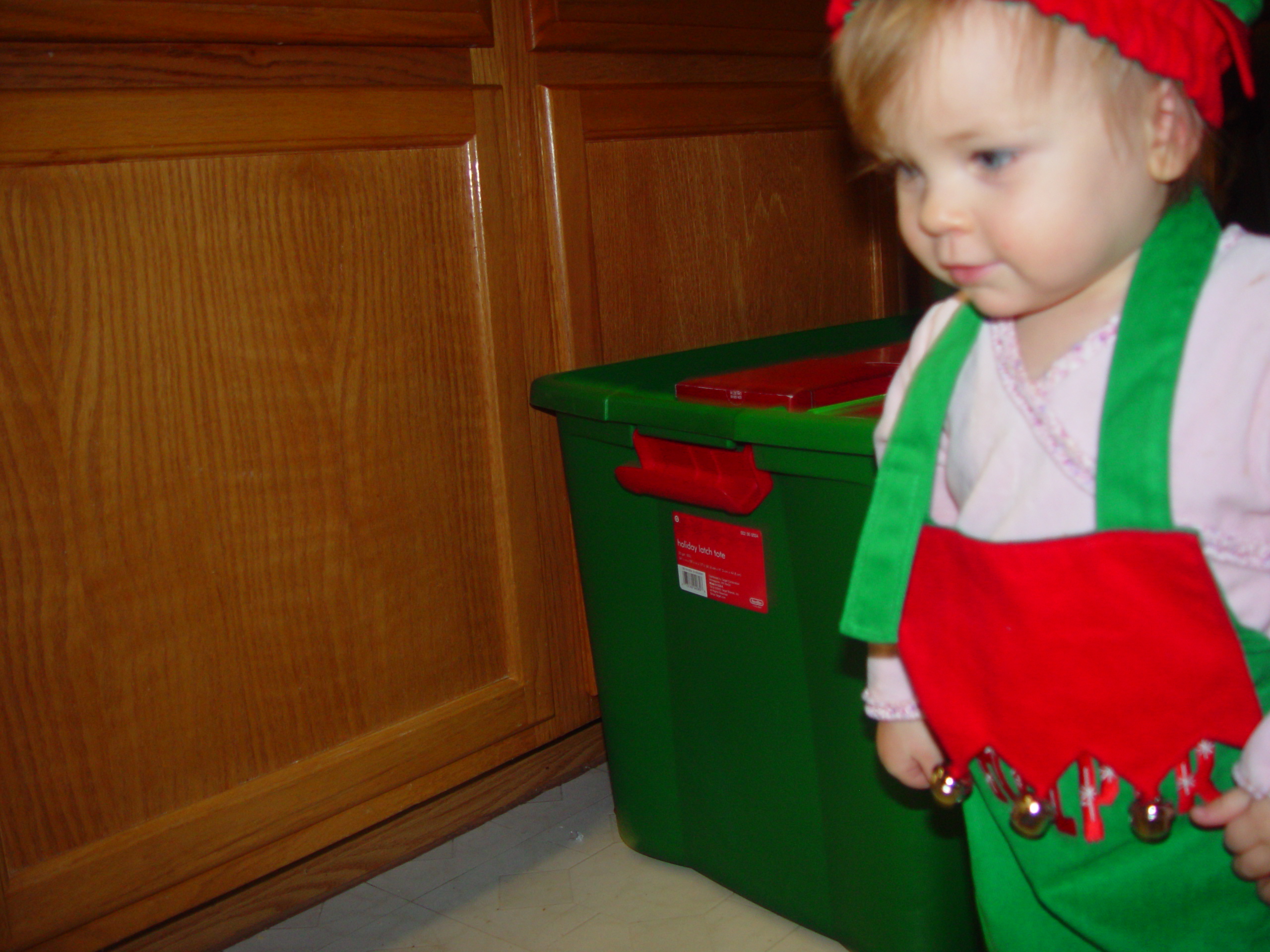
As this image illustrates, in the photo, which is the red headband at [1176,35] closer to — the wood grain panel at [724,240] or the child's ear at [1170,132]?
the child's ear at [1170,132]

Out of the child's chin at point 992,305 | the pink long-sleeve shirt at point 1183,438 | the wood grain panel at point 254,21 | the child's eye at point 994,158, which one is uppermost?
the wood grain panel at point 254,21

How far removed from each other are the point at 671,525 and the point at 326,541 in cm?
29

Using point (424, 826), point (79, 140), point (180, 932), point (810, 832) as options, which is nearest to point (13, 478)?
point (79, 140)

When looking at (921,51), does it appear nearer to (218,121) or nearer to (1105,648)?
(1105,648)

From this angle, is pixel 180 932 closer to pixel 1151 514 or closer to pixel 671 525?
pixel 671 525

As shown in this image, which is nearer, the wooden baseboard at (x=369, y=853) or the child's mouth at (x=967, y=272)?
the child's mouth at (x=967, y=272)

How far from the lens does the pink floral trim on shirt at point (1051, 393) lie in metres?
0.56

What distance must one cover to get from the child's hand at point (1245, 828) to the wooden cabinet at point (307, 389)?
2.22 feet

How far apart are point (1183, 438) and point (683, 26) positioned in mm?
777

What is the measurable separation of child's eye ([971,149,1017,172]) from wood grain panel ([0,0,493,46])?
0.58 metres

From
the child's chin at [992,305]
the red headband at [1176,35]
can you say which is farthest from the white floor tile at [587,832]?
the red headband at [1176,35]

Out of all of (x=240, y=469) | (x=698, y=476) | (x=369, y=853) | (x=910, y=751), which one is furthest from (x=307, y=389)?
(x=910, y=751)

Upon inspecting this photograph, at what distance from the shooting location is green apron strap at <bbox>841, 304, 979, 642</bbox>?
0.61 meters

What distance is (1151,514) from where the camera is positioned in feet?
1.72
